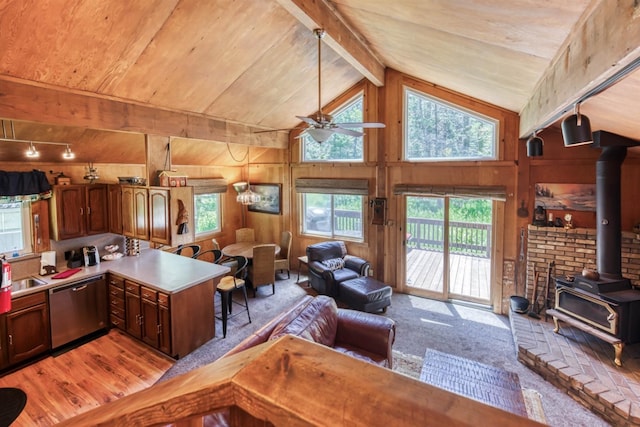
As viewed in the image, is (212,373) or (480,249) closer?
(212,373)

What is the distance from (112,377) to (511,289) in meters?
5.76

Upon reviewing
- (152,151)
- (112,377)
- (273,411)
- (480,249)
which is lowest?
(112,377)

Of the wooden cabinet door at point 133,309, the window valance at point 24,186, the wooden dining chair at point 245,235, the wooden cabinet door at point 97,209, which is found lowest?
the wooden cabinet door at point 133,309

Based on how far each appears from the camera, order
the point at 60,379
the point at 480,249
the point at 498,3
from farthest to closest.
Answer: the point at 480,249 → the point at 60,379 → the point at 498,3

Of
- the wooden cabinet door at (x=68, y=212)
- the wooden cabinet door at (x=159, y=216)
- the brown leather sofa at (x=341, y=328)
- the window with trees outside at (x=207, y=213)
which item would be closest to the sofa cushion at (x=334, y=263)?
the brown leather sofa at (x=341, y=328)

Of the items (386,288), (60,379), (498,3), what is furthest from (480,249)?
(60,379)

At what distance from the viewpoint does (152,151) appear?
4.33m

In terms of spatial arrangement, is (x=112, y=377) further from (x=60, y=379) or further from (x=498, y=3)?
(x=498, y=3)

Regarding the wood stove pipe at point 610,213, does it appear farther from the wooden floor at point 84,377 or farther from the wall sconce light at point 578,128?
the wooden floor at point 84,377

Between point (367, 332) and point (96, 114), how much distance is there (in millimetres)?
3802

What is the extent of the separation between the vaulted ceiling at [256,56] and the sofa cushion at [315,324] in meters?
2.73

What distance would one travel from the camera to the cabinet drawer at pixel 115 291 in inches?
170

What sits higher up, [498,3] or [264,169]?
[498,3]

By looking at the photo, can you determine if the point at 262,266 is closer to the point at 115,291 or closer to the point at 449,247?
the point at 115,291
